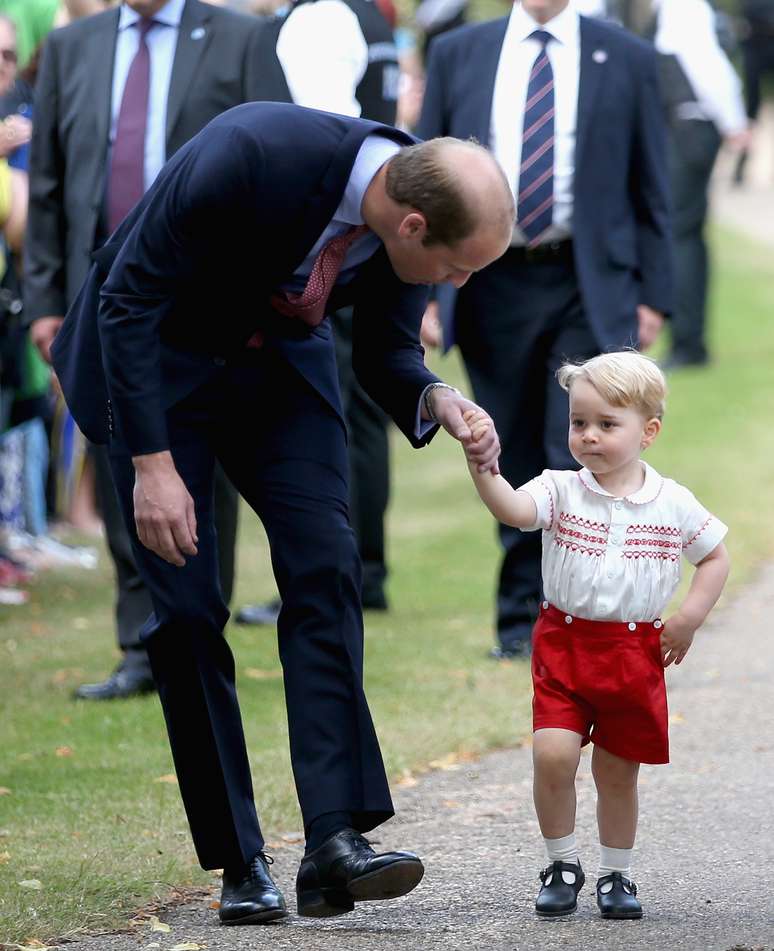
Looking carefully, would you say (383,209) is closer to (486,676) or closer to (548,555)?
(548,555)

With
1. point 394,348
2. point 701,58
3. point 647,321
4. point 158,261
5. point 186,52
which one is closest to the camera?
point 158,261

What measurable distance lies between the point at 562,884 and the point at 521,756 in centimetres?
166

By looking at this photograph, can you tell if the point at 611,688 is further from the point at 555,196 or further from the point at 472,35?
the point at 472,35

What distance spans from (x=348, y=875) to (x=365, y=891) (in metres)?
0.05

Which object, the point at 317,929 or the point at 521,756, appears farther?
the point at 521,756

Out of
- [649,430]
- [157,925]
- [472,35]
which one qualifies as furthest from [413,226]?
[472,35]

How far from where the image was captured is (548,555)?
4.20 m

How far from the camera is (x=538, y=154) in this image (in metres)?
6.62

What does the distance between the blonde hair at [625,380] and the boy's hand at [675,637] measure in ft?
1.50

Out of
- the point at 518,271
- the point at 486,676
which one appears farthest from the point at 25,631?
the point at 518,271

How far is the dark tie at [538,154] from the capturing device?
657 cm

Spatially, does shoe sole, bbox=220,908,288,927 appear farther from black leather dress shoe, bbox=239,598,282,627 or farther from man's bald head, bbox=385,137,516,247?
black leather dress shoe, bbox=239,598,282,627

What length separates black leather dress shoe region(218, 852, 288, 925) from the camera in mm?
4145

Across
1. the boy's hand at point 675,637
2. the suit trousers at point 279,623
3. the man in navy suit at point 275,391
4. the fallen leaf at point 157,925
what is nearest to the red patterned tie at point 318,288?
the man in navy suit at point 275,391
